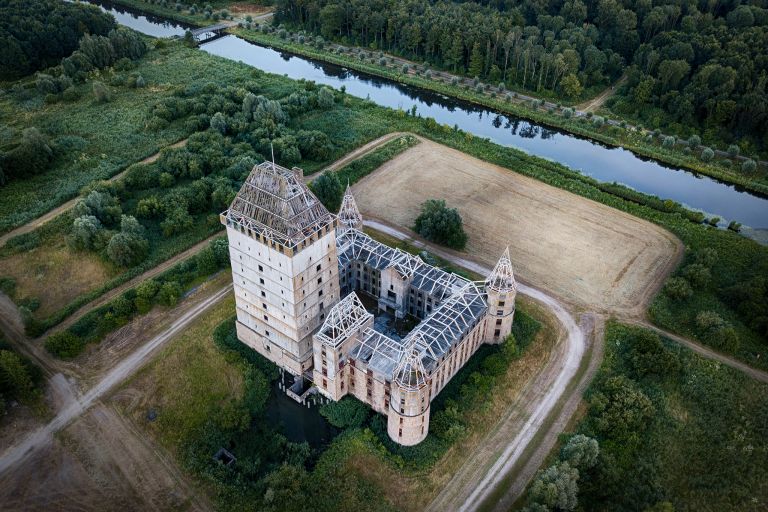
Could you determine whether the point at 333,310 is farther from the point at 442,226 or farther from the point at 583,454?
the point at 442,226

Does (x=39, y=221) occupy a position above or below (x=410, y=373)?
below

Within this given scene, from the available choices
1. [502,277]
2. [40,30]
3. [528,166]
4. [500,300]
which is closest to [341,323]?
[500,300]

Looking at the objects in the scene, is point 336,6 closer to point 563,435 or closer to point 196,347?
point 196,347

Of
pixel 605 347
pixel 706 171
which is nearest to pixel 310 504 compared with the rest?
pixel 605 347

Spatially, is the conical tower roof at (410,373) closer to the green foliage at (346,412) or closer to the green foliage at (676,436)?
the green foliage at (346,412)

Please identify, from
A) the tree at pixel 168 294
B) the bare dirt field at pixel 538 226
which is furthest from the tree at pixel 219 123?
the tree at pixel 168 294

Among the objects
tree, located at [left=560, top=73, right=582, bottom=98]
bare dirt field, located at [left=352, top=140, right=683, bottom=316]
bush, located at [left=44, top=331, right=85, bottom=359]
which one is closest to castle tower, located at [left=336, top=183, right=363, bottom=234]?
bare dirt field, located at [left=352, top=140, right=683, bottom=316]
